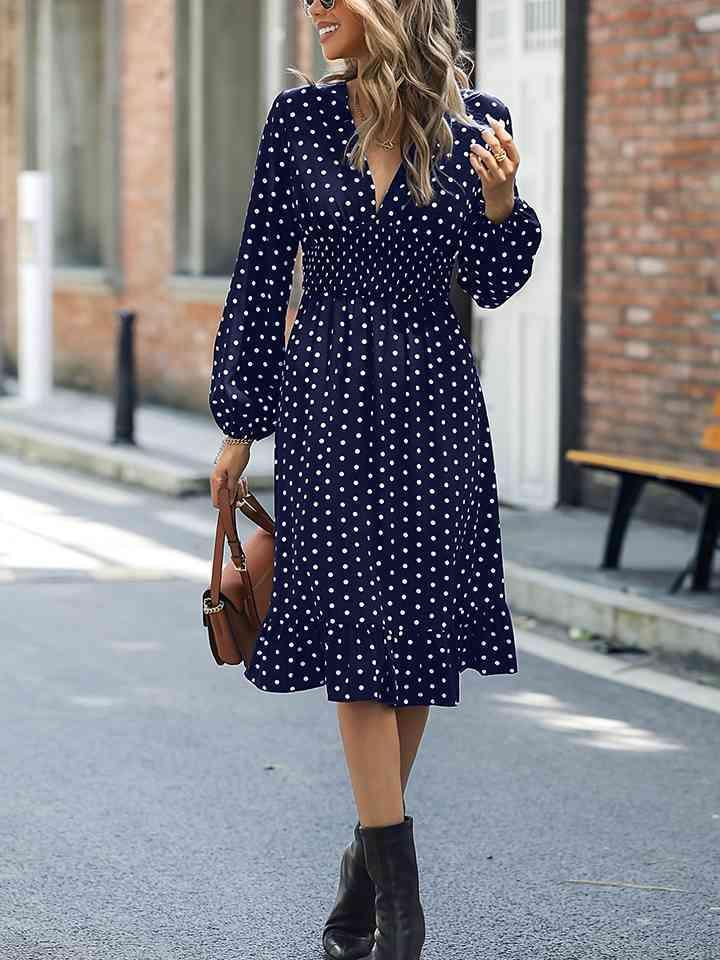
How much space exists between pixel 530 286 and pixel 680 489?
9.86ft

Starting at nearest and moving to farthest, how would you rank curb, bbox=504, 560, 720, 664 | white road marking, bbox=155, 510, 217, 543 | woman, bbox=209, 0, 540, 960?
woman, bbox=209, 0, 540, 960 < curb, bbox=504, 560, 720, 664 < white road marking, bbox=155, 510, 217, 543

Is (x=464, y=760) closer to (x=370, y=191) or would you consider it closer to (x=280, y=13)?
(x=370, y=191)

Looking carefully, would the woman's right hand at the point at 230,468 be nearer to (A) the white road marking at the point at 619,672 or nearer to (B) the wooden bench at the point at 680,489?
(A) the white road marking at the point at 619,672

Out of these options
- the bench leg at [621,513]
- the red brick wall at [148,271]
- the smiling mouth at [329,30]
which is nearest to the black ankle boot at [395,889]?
the smiling mouth at [329,30]

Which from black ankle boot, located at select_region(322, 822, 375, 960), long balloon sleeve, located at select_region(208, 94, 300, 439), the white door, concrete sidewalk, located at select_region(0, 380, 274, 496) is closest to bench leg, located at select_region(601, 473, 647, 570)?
the white door

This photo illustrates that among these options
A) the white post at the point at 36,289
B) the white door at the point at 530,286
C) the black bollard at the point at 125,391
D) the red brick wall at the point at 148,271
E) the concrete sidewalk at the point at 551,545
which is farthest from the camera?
the white post at the point at 36,289

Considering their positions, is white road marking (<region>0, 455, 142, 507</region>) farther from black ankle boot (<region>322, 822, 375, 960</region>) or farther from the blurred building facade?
black ankle boot (<region>322, 822, 375, 960</region>)

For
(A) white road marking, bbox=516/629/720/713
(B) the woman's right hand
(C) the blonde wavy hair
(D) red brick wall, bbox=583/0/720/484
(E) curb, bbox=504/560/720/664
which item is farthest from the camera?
(D) red brick wall, bbox=583/0/720/484

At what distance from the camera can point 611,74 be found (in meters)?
10.4

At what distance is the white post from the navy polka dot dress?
12491 mm

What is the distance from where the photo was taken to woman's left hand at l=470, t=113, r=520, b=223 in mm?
3893

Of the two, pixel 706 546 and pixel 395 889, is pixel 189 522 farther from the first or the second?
pixel 395 889

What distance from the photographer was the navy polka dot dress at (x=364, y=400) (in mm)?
3961

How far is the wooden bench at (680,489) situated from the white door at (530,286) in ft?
7.16
